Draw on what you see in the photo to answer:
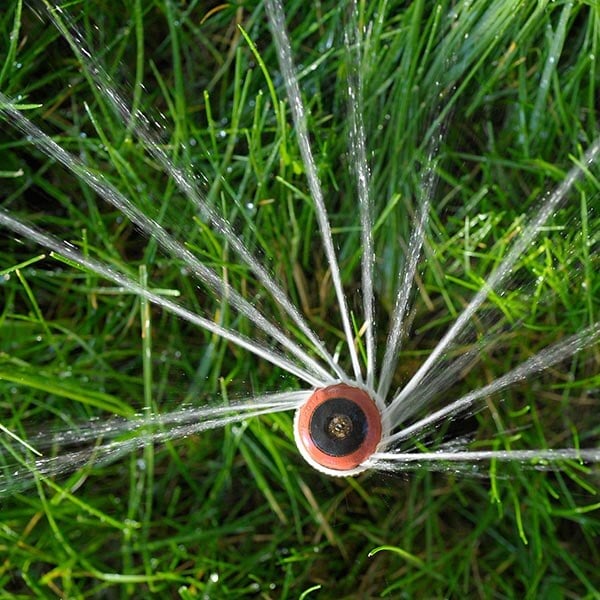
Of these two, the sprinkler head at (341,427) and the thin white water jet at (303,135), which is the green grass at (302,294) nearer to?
the thin white water jet at (303,135)

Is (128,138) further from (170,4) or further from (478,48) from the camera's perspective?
(478,48)

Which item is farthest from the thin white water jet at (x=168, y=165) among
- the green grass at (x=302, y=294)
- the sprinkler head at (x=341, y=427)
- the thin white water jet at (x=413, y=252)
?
the sprinkler head at (x=341, y=427)

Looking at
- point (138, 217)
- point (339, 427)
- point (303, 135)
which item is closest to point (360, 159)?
A: point (303, 135)

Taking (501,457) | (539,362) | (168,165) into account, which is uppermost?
(168,165)

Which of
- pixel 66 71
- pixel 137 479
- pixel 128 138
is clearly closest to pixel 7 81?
pixel 66 71

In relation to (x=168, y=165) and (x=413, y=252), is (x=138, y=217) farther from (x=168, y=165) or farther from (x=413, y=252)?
(x=413, y=252)

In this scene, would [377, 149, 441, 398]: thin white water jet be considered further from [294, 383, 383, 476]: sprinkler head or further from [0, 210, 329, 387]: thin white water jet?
[294, 383, 383, 476]: sprinkler head
